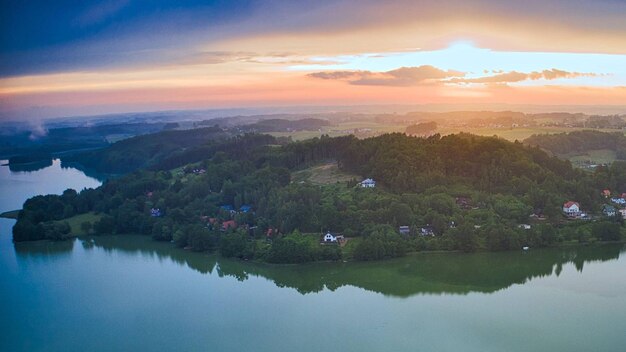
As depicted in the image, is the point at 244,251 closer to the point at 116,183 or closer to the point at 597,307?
the point at 597,307

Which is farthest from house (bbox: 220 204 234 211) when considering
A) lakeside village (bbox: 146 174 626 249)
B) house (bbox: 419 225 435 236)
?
house (bbox: 419 225 435 236)

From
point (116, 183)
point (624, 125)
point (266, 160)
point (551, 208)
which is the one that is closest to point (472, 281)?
point (551, 208)

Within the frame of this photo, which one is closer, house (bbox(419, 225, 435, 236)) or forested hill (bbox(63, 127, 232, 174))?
house (bbox(419, 225, 435, 236))

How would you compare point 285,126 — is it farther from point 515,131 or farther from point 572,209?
point 572,209

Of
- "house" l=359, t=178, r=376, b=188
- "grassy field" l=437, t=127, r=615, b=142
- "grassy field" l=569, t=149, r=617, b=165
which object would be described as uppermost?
"grassy field" l=437, t=127, r=615, b=142

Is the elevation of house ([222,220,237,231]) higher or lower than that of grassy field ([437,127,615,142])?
lower

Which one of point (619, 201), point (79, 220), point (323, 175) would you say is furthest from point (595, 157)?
point (79, 220)

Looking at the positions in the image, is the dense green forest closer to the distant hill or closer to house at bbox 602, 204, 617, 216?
house at bbox 602, 204, 617, 216
